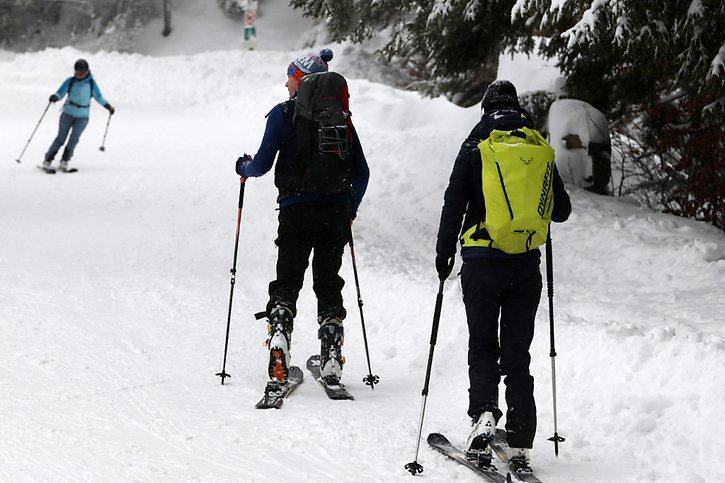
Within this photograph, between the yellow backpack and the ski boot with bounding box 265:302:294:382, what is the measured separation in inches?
70.7

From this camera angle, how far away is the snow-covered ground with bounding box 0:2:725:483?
15.3 feet

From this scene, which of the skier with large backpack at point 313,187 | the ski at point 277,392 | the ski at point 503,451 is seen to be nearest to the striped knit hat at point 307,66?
the skier with large backpack at point 313,187

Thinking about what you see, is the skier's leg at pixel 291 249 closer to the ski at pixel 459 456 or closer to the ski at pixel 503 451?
the ski at pixel 459 456

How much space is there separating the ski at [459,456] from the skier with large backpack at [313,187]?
1.17 m

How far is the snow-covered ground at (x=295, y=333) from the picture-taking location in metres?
4.67

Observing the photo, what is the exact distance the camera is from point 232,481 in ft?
13.9

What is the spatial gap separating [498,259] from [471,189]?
40 cm

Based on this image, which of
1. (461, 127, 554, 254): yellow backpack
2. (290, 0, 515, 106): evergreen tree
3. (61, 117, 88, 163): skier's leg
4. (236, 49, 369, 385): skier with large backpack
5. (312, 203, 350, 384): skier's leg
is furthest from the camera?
(61, 117, 88, 163): skier's leg

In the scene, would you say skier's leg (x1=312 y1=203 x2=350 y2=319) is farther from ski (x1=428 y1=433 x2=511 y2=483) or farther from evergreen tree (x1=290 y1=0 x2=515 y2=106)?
evergreen tree (x1=290 y1=0 x2=515 y2=106)

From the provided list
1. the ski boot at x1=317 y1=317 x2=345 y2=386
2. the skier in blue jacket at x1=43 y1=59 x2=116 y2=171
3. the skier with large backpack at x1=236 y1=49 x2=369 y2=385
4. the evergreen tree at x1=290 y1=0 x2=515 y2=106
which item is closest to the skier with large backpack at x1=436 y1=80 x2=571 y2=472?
the skier with large backpack at x1=236 y1=49 x2=369 y2=385

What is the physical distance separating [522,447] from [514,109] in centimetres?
178

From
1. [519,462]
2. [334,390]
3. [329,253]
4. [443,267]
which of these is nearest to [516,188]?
[443,267]

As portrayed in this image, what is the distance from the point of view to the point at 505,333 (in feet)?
15.2

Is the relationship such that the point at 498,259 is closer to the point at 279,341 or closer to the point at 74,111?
the point at 279,341
